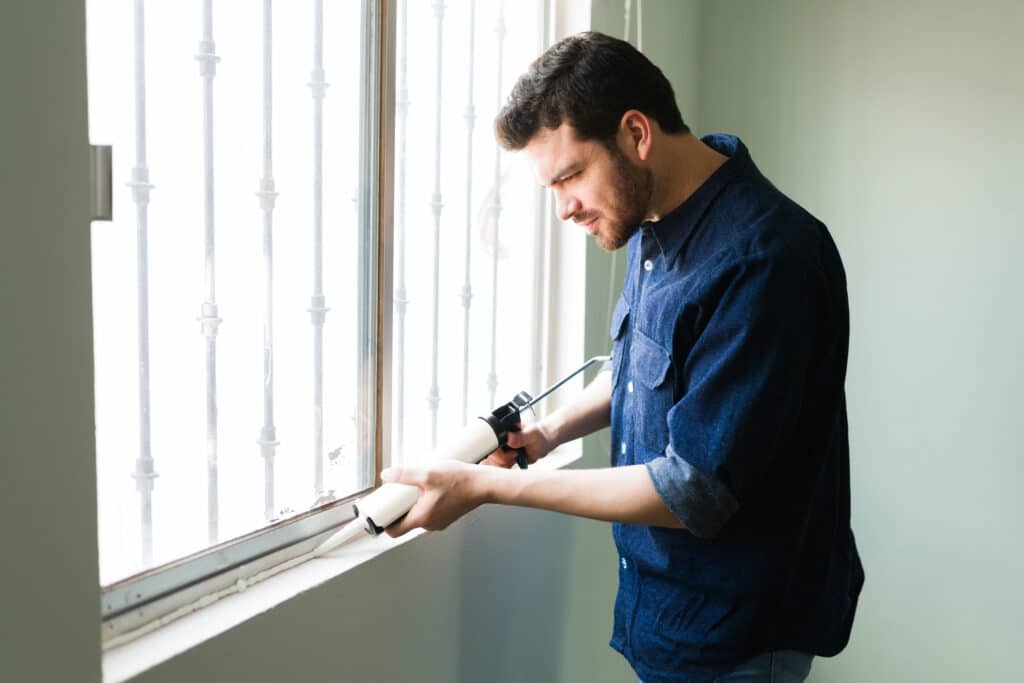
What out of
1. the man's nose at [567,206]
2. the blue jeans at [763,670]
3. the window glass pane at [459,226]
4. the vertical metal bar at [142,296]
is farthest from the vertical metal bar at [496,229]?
the vertical metal bar at [142,296]

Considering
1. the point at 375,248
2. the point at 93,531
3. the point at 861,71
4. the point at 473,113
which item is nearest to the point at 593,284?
the point at 473,113

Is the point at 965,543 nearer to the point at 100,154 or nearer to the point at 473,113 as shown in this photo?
the point at 473,113

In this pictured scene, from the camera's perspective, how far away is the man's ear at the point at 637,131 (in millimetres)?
1222

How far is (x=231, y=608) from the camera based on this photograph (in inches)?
40.3

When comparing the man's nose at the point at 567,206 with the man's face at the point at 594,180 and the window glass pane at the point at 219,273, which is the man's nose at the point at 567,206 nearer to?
the man's face at the point at 594,180

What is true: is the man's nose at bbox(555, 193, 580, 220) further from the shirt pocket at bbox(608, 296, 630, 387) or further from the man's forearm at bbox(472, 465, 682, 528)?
the man's forearm at bbox(472, 465, 682, 528)

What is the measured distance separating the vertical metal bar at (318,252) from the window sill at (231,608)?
0.13m

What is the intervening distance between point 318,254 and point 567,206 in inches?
14.7

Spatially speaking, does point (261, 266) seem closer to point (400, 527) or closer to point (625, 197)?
point (400, 527)

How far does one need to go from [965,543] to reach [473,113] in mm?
1677

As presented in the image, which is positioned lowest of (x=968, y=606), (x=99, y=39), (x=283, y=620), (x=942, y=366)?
(x=968, y=606)

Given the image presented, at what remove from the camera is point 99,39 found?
0.96 meters

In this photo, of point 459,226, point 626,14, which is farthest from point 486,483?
point 626,14

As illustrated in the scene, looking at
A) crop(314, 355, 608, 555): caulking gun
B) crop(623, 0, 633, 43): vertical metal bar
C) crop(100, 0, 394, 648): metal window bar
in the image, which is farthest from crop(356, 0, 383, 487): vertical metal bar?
crop(623, 0, 633, 43): vertical metal bar
